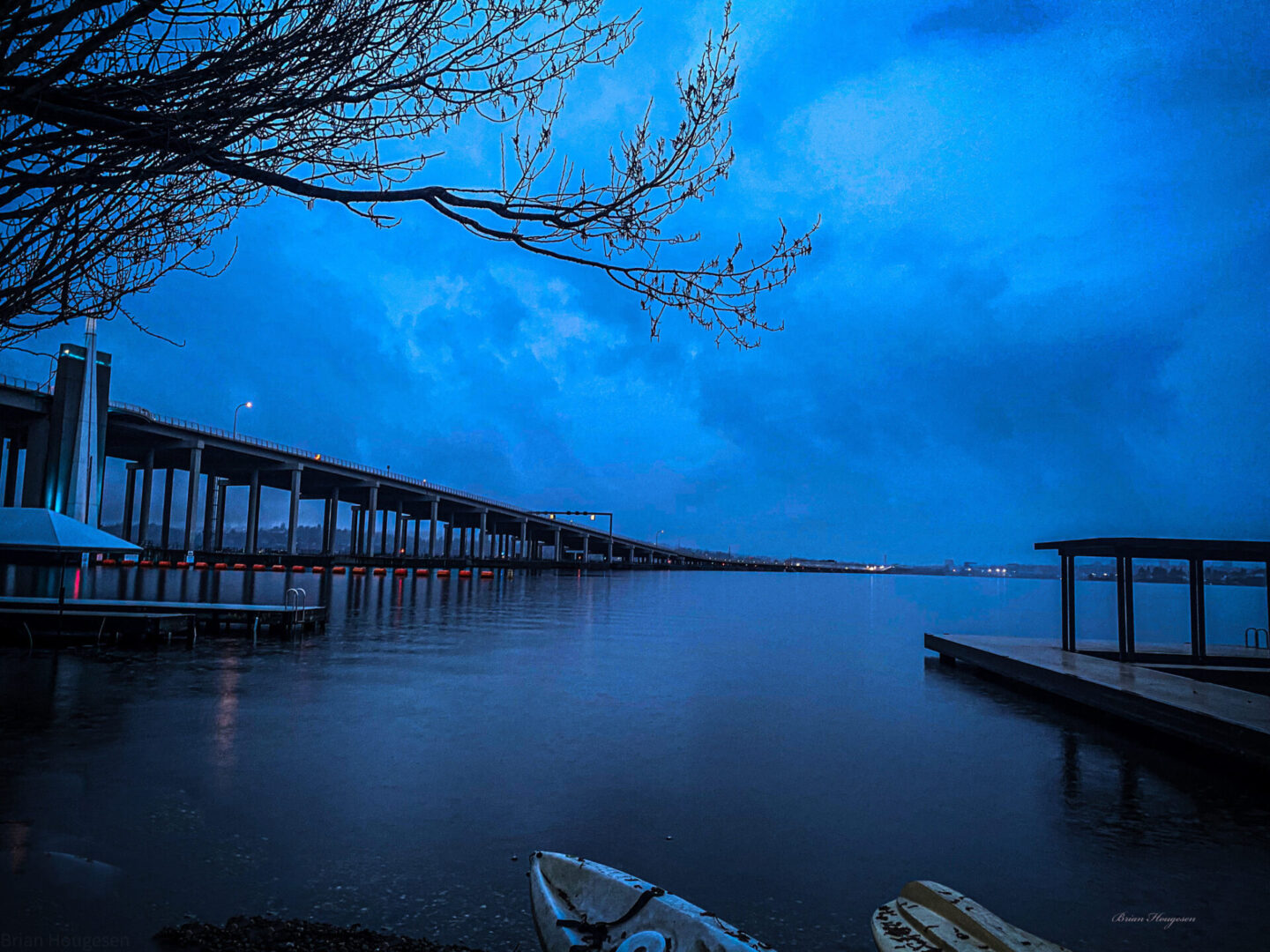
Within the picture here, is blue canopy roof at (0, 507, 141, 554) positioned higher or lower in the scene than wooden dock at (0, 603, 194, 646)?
higher

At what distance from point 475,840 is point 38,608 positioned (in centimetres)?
1738

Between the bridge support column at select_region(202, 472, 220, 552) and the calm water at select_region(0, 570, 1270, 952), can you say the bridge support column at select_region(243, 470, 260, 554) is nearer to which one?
the bridge support column at select_region(202, 472, 220, 552)

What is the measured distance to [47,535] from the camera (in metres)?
16.2

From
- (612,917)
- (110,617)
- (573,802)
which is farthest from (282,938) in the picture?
(110,617)

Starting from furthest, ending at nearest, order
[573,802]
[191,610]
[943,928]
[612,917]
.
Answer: [191,610] < [573,802] < [612,917] < [943,928]

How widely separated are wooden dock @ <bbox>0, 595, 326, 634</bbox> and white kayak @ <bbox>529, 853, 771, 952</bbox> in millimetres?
17441

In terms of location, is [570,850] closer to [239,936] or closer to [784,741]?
[239,936]

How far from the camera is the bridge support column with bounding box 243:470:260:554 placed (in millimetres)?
89562

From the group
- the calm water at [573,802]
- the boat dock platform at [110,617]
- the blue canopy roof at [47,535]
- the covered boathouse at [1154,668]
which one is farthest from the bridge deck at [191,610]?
the covered boathouse at [1154,668]

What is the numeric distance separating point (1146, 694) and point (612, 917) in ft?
35.9

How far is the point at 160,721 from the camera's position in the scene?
34.6ft

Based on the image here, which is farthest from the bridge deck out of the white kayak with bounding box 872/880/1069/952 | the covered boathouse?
the white kayak with bounding box 872/880/1069/952

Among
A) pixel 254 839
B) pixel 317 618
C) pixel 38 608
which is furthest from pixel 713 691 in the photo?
pixel 38 608

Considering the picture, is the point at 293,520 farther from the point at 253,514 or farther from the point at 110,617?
the point at 110,617
